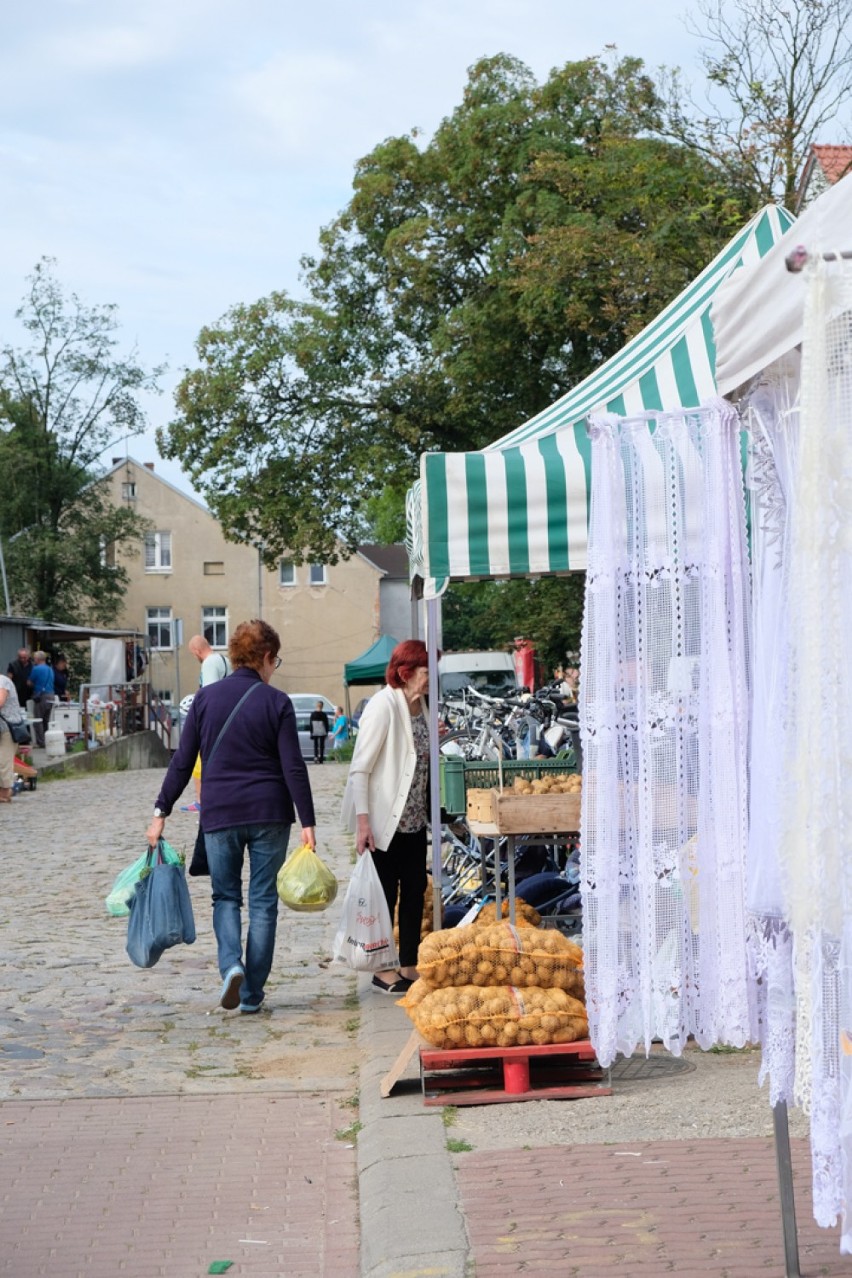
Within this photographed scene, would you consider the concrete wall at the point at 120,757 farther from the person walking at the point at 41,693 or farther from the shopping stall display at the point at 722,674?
the shopping stall display at the point at 722,674

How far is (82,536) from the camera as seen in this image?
2304 inches

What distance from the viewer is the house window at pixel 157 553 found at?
71.2 m

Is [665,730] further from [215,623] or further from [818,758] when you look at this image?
[215,623]

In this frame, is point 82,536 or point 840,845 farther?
point 82,536

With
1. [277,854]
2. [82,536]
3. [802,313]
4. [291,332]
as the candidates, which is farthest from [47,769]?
[82,536]

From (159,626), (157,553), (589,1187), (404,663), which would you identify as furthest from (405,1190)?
(159,626)

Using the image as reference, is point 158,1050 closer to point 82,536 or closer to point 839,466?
point 839,466

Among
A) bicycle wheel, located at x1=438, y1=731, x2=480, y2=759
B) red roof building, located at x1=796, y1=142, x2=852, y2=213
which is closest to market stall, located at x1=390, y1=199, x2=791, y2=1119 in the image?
bicycle wheel, located at x1=438, y1=731, x2=480, y2=759

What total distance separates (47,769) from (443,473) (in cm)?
2229

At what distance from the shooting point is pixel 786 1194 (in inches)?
161

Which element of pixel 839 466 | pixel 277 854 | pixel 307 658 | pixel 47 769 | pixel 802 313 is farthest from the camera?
pixel 307 658

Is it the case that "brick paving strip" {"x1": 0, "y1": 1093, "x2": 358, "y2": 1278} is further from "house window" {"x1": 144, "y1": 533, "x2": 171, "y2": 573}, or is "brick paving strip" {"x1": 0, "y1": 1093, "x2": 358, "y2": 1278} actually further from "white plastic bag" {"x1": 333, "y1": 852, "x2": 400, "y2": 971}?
"house window" {"x1": 144, "y1": 533, "x2": 171, "y2": 573}

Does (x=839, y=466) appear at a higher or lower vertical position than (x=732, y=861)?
higher

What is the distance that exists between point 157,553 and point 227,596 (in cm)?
367
